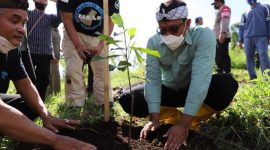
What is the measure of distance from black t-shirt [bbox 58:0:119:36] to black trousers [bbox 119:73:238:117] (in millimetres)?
772

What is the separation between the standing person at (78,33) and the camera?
3346 mm

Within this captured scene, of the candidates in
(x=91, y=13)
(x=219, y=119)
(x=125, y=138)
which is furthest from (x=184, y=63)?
(x=91, y=13)

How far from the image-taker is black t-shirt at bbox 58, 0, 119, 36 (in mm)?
3361

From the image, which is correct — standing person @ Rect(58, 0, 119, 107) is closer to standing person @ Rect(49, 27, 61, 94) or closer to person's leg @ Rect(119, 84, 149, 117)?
person's leg @ Rect(119, 84, 149, 117)

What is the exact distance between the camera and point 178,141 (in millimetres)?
2287

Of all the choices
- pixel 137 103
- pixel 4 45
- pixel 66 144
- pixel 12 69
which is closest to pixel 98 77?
pixel 137 103

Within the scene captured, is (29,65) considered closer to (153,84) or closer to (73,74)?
(73,74)

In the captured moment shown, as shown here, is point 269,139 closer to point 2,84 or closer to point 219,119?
point 219,119

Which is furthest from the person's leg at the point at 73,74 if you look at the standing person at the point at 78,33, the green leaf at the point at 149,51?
the green leaf at the point at 149,51

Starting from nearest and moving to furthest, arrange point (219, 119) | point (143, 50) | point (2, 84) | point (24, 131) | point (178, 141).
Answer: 1. point (24, 131)
2. point (143, 50)
3. point (178, 141)
4. point (2, 84)
5. point (219, 119)

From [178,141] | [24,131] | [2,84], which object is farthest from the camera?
[2,84]

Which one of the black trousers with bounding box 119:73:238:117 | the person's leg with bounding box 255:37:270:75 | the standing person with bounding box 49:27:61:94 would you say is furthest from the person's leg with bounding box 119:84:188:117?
the person's leg with bounding box 255:37:270:75

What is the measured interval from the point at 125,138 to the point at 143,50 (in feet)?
2.58

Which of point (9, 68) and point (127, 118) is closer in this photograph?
point (9, 68)
